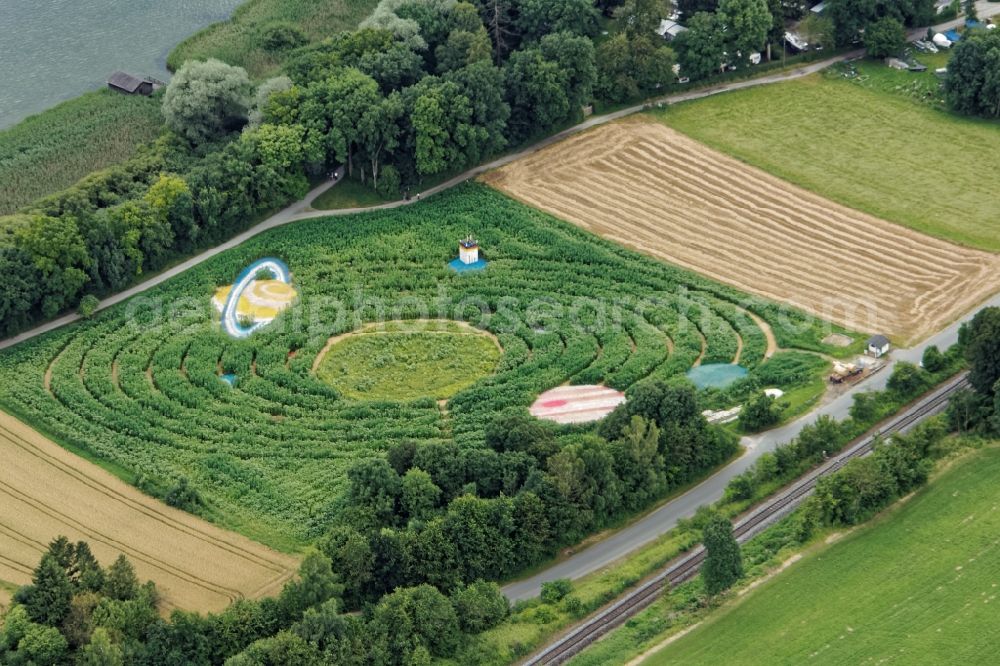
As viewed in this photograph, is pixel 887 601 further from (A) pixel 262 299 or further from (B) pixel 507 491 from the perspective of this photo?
(A) pixel 262 299

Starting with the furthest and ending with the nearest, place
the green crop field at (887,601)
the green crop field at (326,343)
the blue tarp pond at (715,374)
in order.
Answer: the blue tarp pond at (715,374), the green crop field at (326,343), the green crop field at (887,601)

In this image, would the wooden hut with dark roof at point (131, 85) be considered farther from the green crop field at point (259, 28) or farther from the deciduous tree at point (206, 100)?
the deciduous tree at point (206, 100)

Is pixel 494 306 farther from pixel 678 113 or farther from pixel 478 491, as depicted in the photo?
pixel 678 113

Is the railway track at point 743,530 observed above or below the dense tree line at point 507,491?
below

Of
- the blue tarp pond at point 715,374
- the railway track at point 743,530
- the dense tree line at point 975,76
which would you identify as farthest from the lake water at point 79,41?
the railway track at point 743,530

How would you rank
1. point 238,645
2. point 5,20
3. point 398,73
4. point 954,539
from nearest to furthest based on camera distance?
point 238,645 < point 954,539 < point 398,73 < point 5,20

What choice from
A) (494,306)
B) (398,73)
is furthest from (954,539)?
(398,73)
